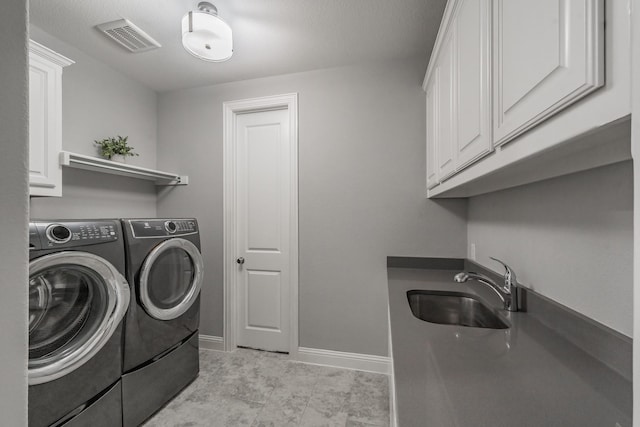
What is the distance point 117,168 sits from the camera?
2131mm

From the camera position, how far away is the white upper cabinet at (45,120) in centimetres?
152

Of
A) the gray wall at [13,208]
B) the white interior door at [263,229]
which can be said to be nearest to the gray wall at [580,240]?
the gray wall at [13,208]

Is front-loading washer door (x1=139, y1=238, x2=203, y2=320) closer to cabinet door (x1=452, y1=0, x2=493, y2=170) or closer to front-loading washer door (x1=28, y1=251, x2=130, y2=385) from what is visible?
front-loading washer door (x1=28, y1=251, x2=130, y2=385)

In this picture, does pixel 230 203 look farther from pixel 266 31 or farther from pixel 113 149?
pixel 266 31

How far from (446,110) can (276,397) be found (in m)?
2.15

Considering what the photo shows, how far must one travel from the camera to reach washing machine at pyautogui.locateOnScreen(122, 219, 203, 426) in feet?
5.37

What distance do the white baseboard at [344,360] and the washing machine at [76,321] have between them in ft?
4.38

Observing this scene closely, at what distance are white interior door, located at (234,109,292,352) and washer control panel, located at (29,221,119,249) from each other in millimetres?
1209

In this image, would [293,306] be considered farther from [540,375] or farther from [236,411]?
[540,375]

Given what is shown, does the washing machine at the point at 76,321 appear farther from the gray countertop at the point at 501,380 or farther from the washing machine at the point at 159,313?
the gray countertop at the point at 501,380

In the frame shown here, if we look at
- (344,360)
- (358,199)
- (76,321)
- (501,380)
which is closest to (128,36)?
(76,321)

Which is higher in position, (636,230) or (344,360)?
(636,230)

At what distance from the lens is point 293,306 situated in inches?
96.0

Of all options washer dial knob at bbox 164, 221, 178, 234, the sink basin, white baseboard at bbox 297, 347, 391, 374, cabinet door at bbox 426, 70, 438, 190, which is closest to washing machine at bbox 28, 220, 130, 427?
washer dial knob at bbox 164, 221, 178, 234
